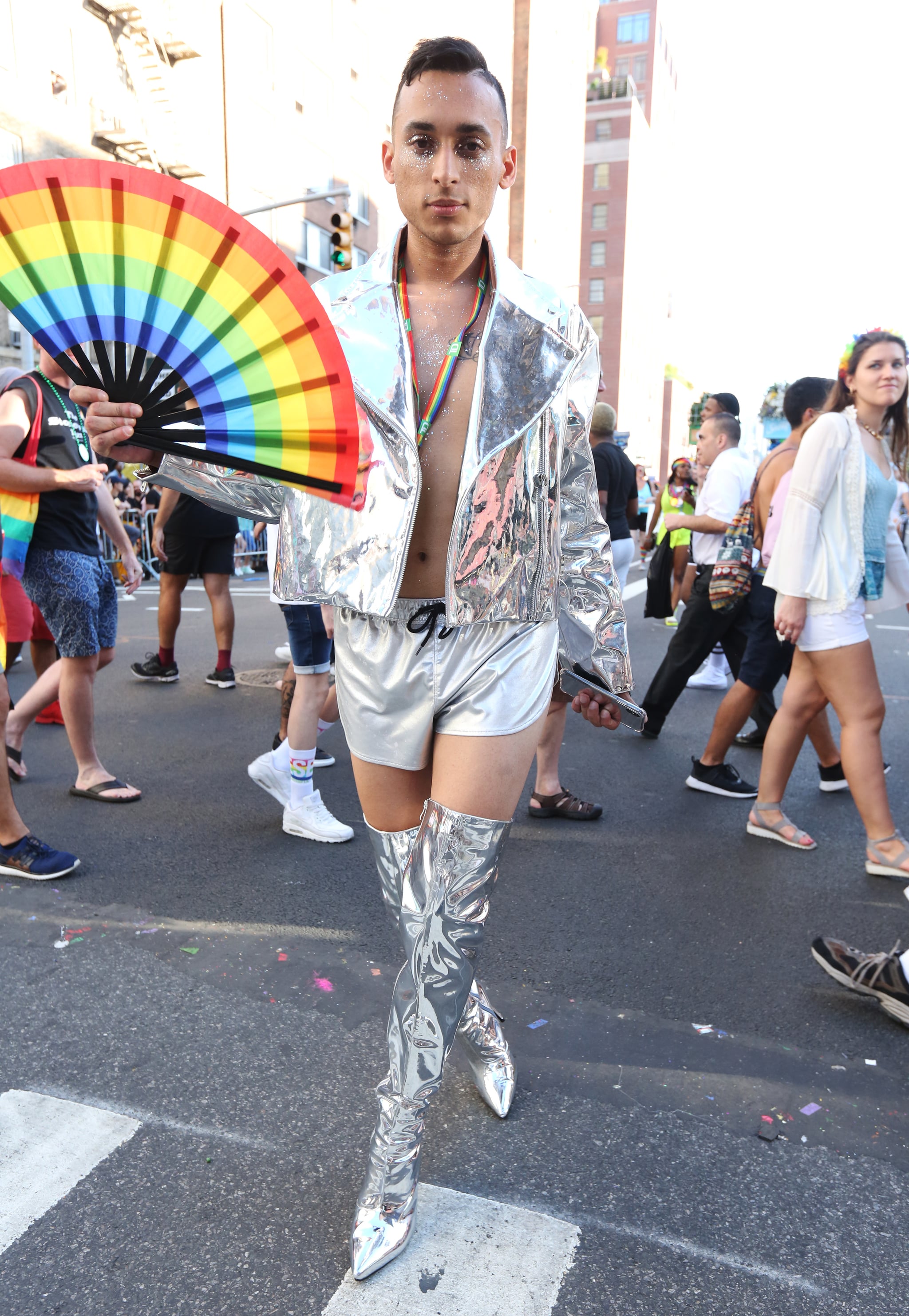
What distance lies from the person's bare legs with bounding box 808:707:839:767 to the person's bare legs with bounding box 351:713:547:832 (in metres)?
3.31

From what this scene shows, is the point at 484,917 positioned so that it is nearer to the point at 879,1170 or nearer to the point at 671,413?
the point at 879,1170

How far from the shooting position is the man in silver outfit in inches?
72.2

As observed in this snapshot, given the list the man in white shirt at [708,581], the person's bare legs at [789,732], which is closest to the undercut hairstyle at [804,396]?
the man in white shirt at [708,581]

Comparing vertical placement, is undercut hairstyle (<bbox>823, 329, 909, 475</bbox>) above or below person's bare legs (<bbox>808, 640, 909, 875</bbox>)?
above

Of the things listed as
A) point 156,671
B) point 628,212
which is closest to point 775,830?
point 156,671

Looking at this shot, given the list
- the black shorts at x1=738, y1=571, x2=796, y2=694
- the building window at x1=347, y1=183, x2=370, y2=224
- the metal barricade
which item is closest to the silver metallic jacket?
the black shorts at x1=738, y1=571, x2=796, y2=694

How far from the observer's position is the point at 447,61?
1.81m

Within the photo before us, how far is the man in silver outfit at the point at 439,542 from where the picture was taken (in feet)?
6.02

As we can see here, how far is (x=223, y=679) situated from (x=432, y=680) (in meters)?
5.39

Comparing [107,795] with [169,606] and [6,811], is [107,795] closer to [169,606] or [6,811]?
[6,811]

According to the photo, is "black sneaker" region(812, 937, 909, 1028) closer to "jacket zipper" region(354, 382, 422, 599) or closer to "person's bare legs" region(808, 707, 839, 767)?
"jacket zipper" region(354, 382, 422, 599)

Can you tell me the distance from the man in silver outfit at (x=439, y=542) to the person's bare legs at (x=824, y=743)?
10.8 ft

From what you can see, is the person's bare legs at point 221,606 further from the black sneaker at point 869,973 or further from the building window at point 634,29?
the building window at point 634,29

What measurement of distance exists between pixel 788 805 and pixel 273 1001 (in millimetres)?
2982
